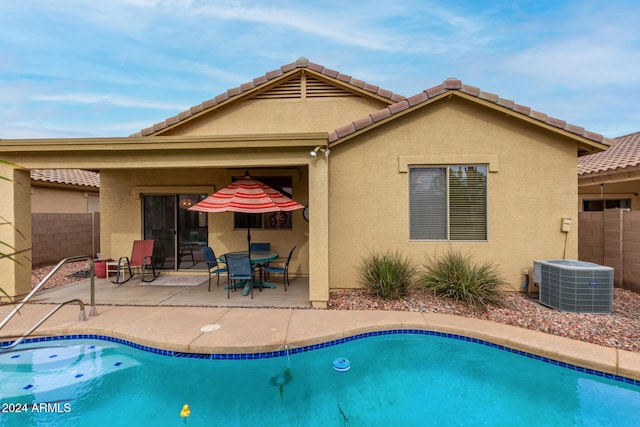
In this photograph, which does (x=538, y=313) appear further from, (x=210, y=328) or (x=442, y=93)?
(x=210, y=328)

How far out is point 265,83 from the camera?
34.2 ft

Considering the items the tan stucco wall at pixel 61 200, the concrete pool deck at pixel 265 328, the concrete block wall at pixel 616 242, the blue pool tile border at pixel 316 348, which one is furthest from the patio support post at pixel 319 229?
the tan stucco wall at pixel 61 200

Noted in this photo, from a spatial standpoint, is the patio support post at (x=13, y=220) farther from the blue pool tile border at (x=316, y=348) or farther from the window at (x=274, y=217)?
the window at (x=274, y=217)

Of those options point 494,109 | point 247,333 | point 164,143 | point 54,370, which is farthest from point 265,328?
point 494,109

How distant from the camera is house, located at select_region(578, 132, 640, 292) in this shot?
7926 millimetres

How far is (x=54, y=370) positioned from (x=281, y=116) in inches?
337

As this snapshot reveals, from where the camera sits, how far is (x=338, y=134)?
7695 millimetres

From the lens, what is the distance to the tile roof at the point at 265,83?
407 inches

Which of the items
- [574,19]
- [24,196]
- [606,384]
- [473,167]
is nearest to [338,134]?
[473,167]

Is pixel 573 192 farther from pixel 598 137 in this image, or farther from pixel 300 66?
pixel 300 66

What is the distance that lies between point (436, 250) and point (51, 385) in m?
7.76

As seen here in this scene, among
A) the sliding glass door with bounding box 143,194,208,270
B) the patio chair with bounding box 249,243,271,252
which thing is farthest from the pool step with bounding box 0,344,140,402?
the sliding glass door with bounding box 143,194,208,270

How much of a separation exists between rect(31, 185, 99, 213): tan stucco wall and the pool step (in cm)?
1099

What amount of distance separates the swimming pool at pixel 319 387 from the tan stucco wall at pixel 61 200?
1172 cm
